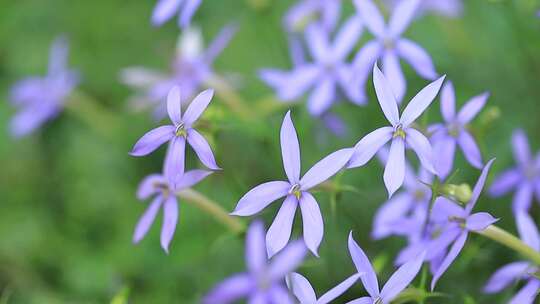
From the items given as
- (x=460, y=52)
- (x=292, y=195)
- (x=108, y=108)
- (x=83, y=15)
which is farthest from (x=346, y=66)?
(x=83, y=15)

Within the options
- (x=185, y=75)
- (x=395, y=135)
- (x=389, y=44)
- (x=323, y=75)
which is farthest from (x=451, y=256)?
(x=185, y=75)

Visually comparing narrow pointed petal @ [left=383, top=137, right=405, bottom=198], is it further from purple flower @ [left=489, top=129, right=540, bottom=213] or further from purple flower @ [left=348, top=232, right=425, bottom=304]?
purple flower @ [left=489, top=129, right=540, bottom=213]

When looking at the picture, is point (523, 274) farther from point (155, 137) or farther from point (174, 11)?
point (174, 11)

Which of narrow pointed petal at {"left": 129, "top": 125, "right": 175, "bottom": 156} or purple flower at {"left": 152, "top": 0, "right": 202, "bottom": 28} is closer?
narrow pointed petal at {"left": 129, "top": 125, "right": 175, "bottom": 156}

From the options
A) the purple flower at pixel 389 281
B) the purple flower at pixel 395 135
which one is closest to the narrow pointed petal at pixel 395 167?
the purple flower at pixel 395 135

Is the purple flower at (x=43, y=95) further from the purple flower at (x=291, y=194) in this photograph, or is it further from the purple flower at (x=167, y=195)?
the purple flower at (x=291, y=194)

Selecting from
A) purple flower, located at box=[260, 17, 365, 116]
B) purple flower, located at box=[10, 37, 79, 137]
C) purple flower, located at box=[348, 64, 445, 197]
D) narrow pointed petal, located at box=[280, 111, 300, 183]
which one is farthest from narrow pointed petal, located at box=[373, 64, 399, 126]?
purple flower, located at box=[10, 37, 79, 137]

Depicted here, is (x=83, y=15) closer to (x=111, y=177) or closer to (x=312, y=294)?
(x=111, y=177)
